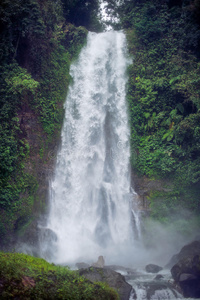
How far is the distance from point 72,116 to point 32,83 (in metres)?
3.92

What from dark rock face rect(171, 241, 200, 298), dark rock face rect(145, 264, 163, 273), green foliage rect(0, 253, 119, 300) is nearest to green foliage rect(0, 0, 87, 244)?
green foliage rect(0, 253, 119, 300)

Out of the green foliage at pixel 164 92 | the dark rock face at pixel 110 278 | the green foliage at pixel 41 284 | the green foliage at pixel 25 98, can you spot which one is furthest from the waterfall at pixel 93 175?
the green foliage at pixel 41 284

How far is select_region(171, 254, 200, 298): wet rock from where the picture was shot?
8359mm

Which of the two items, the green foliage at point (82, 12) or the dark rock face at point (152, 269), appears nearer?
the dark rock face at point (152, 269)

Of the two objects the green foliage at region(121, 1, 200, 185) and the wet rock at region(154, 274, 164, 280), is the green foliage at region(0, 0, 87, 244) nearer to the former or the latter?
the green foliage at region(121, 1, 200, 185)

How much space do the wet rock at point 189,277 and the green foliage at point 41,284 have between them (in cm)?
338

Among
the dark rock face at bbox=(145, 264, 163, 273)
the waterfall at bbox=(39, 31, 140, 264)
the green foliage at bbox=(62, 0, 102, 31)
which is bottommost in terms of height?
the dark rock face at bbox=(145, 264, 163, 273)

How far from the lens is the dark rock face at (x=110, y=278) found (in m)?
7.62

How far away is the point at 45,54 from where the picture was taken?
15.8 metres

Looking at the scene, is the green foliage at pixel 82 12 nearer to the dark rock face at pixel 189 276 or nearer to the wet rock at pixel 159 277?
the dark rock face at pixel 189 276

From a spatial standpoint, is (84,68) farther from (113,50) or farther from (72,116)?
(72,116)

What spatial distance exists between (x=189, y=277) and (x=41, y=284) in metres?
5.98

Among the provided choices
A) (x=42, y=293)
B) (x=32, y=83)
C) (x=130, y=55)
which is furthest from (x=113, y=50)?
(x=42, y=293)

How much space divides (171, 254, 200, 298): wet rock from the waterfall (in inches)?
153
